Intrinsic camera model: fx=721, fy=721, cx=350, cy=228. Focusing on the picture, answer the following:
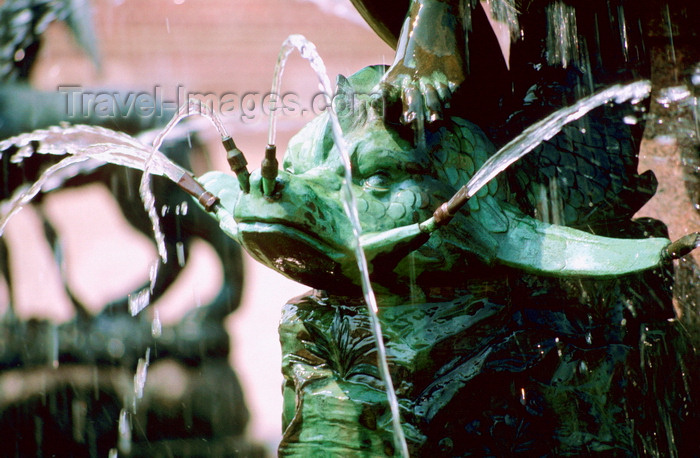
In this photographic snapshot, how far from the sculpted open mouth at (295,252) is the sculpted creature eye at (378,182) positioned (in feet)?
0.72

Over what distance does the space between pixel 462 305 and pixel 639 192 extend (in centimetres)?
A: 72

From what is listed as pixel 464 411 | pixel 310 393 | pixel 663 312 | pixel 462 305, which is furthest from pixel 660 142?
pixel 310 393

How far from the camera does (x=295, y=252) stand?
1691mm

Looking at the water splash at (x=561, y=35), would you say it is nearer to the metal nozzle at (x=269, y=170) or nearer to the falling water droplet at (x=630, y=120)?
the falling water droplet at (x=630, y=120)

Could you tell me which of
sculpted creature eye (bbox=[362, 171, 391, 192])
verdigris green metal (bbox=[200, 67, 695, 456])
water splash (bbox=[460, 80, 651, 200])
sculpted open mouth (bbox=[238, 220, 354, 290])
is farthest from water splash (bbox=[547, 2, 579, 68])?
sculpted open mouth (bbox=[238, 220, 354, 290])

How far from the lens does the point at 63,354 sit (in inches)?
173

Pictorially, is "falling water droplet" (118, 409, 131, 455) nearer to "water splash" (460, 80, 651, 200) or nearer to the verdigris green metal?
the verdigris green metal

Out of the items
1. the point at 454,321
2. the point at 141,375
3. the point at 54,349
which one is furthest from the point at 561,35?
the point at 54,349

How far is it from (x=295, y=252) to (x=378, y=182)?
0.31m

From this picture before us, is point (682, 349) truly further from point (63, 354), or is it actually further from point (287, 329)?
point (63, 354)

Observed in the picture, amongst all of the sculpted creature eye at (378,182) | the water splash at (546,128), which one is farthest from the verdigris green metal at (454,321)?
the water splash at (546,128)

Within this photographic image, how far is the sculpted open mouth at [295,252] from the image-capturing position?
164cm

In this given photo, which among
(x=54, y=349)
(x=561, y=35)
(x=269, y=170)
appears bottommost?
(x=54, y=349)

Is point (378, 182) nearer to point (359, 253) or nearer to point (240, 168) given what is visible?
point (359, 253)
